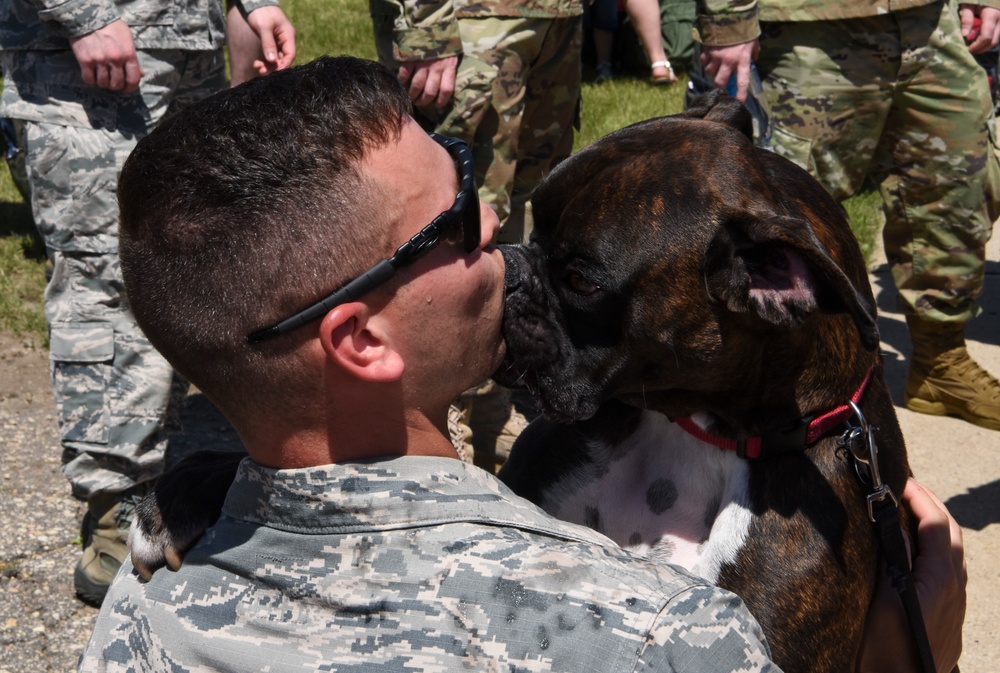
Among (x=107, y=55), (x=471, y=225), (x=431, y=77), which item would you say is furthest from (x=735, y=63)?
(x=471, y=225)

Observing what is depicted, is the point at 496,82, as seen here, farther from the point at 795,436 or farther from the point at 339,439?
the point at 339,439

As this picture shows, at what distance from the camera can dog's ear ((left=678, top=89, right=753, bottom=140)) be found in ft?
10.2

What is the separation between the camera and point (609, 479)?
2.94m

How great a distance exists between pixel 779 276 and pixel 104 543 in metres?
3.12

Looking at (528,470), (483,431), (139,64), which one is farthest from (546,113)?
(528,470)

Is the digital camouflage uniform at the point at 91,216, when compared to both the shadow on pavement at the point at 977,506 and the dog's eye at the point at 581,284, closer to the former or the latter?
the dog's eye at the point at 581,284

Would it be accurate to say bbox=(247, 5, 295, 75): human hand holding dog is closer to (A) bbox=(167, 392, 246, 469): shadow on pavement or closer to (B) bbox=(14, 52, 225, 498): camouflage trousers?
(B) bbox=(14, 52, 225, 498): camouflage trousers

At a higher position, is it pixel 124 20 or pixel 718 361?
pixel 124 20

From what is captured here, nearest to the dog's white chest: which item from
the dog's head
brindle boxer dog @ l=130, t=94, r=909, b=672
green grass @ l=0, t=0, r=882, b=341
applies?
brindle boxer dog @ l=130, t=94, r=909, b=672

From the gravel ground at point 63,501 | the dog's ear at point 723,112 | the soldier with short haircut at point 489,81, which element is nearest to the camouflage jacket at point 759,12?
the soldier with short haircut at point 489,81

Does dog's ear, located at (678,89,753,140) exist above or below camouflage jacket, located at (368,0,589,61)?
above

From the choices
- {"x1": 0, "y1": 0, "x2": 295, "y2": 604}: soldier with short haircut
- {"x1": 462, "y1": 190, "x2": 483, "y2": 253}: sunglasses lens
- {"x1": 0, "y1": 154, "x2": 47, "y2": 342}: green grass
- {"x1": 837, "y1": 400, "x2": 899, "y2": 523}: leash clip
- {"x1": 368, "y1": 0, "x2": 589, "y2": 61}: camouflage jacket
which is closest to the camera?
{"x1": 462, "y1": 190, "x2": 483, "y2": 253}: sunglasses lens

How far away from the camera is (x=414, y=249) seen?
1808 millimetres

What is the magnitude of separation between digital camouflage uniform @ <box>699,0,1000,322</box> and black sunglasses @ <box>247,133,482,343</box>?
325 centimetres
